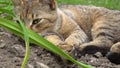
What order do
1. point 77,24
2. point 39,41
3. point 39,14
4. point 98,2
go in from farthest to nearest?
point 98,2 < point 77,24 < point 39,14 < point 39,41

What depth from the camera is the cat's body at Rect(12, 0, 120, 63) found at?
5.43m

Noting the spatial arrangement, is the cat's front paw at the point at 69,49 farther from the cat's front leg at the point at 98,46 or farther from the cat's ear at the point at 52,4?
the cat's ear at the point at 52,4

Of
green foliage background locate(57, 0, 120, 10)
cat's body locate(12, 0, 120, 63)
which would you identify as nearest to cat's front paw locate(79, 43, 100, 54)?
cat's body locate(12, 0, 120, 63)

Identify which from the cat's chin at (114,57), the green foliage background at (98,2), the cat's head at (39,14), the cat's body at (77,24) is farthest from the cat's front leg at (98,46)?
the green foliage background at (98,2)

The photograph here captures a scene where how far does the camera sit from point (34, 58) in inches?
189

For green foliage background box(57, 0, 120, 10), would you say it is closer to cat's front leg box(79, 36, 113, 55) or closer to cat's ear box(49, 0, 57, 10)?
cat's ear box(49, 0, 57, 10)

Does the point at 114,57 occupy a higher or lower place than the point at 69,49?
lower

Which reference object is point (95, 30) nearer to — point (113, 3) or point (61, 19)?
point (61, 19)

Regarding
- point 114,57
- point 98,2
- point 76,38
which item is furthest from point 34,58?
point 98,2

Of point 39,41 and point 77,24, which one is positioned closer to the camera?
point 39,41

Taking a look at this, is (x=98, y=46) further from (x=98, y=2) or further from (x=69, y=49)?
(x=98, y=2)

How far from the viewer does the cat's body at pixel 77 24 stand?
214 inches

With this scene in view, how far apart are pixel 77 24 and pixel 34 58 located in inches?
60.2

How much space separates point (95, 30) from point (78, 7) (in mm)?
835
